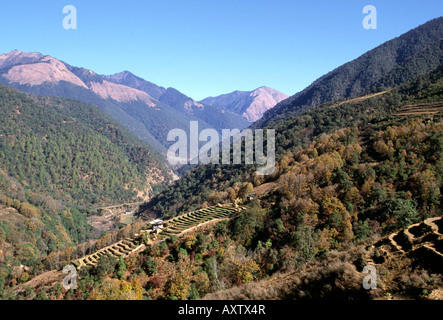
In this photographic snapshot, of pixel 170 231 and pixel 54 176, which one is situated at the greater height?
pixel 54 176

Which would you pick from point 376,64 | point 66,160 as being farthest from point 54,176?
point 376,64

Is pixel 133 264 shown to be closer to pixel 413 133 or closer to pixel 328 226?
pixel 328 226


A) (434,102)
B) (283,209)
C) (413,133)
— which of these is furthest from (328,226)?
(434,102)

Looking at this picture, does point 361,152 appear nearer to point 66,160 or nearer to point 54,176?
point 54,176

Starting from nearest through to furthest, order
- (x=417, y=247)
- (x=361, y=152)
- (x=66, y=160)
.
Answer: (x=417, y=247) → (x=361, y=152) → (x=66, y=160)

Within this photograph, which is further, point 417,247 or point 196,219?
point 196,219

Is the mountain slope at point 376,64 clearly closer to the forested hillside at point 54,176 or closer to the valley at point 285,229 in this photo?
the valley at point 285,229

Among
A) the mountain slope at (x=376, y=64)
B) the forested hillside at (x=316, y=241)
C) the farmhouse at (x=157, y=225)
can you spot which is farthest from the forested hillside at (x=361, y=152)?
the mountain slope at (x=376, y=64)

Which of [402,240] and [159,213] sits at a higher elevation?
[402,240]
